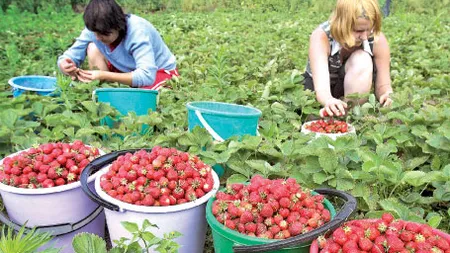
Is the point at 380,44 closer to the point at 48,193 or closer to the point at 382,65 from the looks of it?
the point at 382,65

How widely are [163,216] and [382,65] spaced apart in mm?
2377

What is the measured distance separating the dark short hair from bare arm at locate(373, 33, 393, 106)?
6.12 feet

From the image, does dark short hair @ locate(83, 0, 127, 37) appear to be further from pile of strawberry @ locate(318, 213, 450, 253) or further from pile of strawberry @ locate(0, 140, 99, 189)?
pile of strawberry @ locate(318, 213, 450, 253)

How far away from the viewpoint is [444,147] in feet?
7.41

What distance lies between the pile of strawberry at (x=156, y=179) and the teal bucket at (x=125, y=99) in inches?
39.0

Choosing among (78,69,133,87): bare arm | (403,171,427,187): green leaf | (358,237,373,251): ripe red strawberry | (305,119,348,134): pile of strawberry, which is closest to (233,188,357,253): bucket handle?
(358,237,373,251): ripe red strawberry

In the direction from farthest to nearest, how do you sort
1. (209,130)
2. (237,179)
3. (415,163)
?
(209,130) → (415,163) → (237,179)

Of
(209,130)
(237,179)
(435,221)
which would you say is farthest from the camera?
(209,130)

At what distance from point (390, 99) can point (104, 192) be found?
7.02ft

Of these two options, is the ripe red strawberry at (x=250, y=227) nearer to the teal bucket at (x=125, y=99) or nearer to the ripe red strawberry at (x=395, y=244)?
the ripe red strawberry at (x=395, y=244)

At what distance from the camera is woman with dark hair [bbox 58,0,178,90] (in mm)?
3223

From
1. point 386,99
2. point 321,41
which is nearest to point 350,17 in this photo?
point 321,41

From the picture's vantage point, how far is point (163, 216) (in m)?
1.74

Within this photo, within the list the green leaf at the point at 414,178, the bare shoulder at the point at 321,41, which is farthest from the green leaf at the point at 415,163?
the bare shoulder at the point at 321,41
